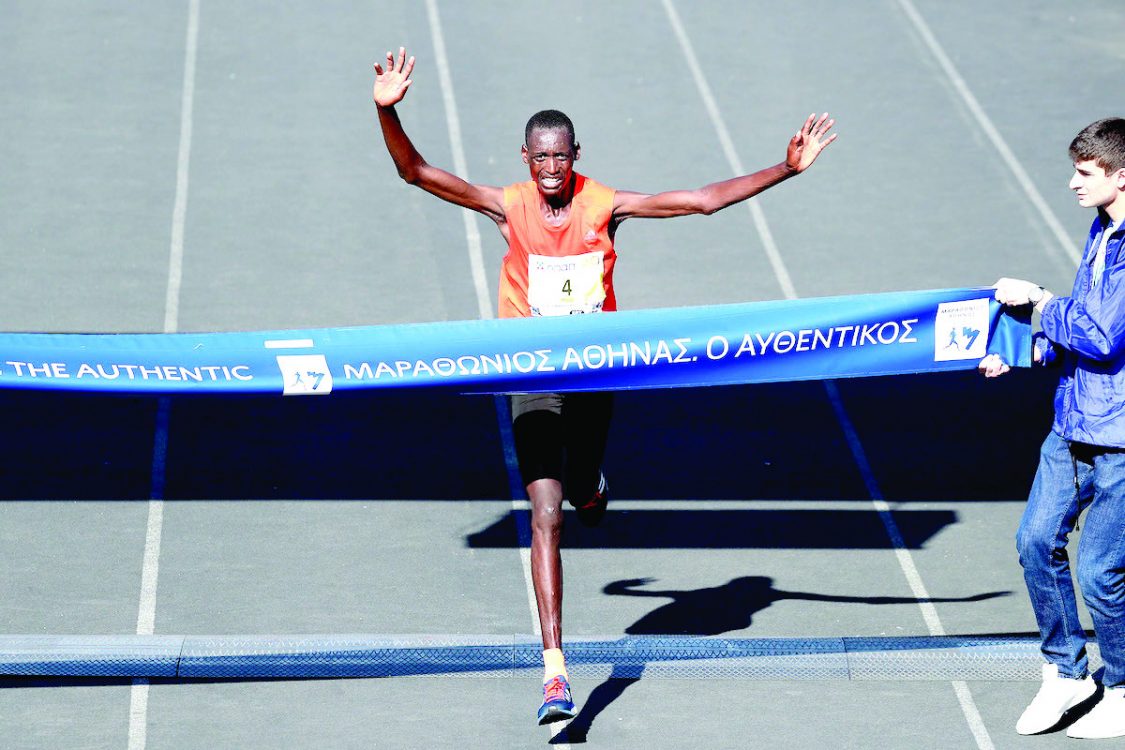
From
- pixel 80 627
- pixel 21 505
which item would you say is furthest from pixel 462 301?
pixel 80 627

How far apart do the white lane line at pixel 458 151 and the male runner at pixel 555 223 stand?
10.7 ft

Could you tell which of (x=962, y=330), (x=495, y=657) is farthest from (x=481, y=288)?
(x=962, y=330)

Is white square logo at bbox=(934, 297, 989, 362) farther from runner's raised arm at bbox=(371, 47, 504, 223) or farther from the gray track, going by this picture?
runner's raised arm at bbox=(371, 47, 504, 223)

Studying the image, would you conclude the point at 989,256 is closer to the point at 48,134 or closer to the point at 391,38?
the point at 391,38

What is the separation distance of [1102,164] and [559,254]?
6.70 feet

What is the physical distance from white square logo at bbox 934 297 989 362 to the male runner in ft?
2.76

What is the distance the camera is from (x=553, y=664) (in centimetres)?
607

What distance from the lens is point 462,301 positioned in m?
10.3

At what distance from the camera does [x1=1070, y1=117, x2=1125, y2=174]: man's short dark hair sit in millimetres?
5887

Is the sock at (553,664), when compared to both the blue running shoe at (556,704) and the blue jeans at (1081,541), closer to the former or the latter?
the blue running shoe at (556,704)

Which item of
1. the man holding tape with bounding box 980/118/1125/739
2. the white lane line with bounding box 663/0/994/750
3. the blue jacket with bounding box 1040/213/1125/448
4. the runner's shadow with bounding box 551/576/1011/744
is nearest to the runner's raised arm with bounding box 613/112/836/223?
the man holding tape with bounding box 980/118/1125/739

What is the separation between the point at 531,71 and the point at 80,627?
7.59m

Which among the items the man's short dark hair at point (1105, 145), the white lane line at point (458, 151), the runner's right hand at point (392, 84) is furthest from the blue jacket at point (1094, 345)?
the white lane line at point (458, 151)

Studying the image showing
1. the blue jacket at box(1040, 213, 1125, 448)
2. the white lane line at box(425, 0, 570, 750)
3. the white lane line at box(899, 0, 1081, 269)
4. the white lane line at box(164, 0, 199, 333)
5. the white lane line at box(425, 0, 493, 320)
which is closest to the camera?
the blue jacket at box(1040, 213, 1125, 448)
